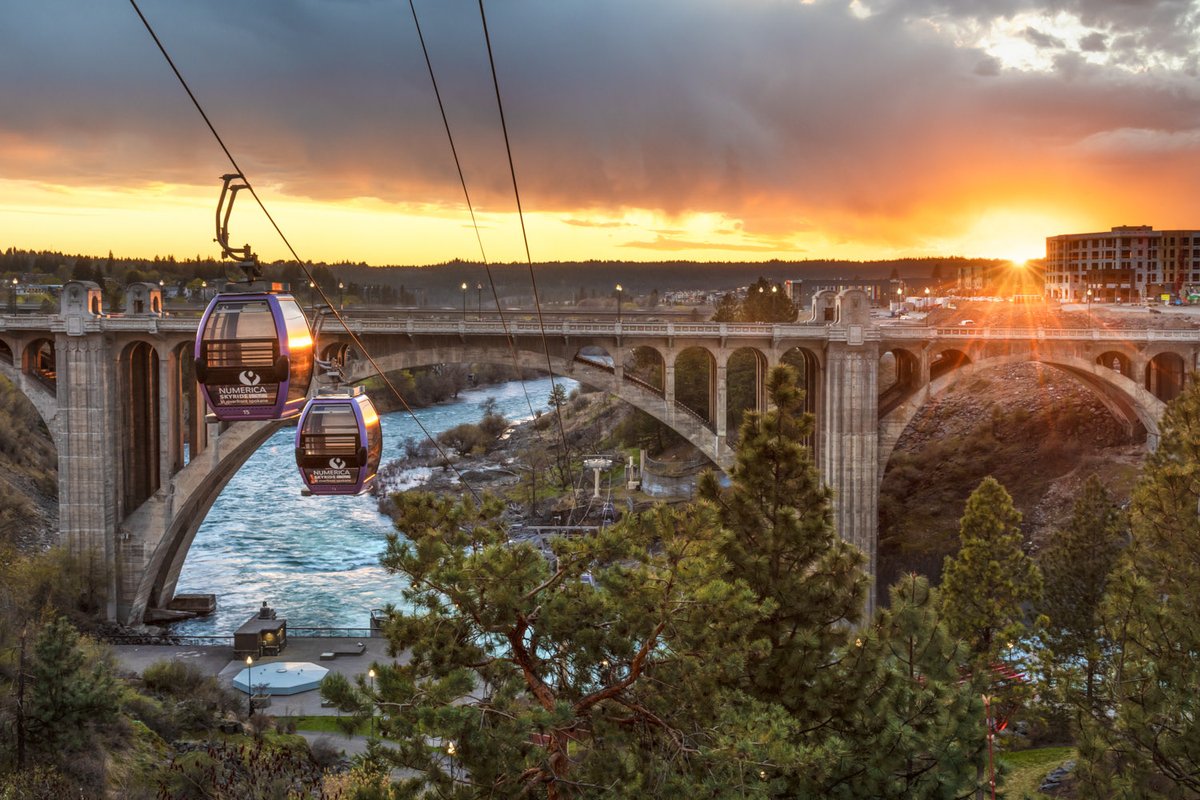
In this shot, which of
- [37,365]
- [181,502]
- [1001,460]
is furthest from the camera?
[1001,460]

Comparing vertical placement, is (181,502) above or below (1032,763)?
above

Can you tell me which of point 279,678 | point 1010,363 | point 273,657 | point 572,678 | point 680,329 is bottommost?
point 273,657

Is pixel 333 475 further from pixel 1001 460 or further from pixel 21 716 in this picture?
pixel 1001 460

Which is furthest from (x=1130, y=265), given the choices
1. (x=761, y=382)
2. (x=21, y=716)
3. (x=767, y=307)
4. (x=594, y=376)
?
(x=21, y=716)

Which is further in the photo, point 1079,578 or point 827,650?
point 1079,578

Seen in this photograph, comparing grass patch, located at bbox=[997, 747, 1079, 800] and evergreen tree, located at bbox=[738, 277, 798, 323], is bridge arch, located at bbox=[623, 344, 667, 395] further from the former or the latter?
grass patch, located at bbox=[997, 747, 1079, 800]

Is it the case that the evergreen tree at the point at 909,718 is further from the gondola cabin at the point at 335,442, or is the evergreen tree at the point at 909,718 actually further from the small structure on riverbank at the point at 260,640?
the small structure on riverbank at the point at 260,640

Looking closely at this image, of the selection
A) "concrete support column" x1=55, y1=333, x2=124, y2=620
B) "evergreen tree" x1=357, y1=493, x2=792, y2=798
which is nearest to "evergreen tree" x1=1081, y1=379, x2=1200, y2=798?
"evergreen tree" x1=357, y1=493, x2=792, y2=798

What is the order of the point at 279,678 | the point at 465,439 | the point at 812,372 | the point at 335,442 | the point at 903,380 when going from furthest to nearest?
the point at 465,439
the point at 812,372
the point at 903,380
the point at 279,678
the point at 335,442

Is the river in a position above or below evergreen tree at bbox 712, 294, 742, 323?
below
